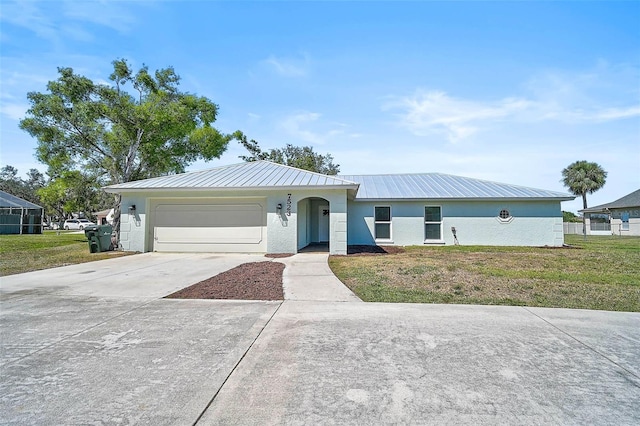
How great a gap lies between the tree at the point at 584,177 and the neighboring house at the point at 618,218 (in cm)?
478

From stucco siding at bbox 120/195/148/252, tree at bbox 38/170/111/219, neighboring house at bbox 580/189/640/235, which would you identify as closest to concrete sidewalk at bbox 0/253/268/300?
stucco siding at bbox 120/195/148/252

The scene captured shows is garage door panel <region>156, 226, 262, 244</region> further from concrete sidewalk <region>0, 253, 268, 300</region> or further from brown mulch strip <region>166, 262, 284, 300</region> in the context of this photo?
brown mulch strip <region>166, 262, 284, 300</region>

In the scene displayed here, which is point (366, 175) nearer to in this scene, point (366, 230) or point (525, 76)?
point (366, 230)

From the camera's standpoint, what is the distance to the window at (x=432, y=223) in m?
15.8

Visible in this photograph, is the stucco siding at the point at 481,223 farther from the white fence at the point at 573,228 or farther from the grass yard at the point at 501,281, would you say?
the white fence at the point at 573,228

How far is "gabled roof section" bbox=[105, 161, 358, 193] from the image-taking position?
39.8ft

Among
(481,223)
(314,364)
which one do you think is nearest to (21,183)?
(481,223)

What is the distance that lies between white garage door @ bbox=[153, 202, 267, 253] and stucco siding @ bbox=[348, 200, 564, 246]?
5713 mm

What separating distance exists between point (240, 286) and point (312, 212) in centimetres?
1122

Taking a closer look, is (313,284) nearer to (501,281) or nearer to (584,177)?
(501,281)

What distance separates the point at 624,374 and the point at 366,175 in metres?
18.3

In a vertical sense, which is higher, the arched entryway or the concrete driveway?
the arched entryway

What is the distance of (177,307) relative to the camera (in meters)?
5.08

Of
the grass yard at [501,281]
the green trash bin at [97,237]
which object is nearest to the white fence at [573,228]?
the grass yard at [501,281]
